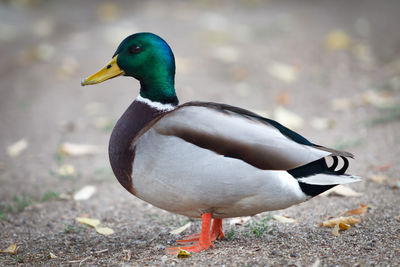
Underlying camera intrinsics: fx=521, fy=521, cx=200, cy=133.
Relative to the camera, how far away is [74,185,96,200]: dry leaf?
12.3 ft

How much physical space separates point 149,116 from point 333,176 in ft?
3.20

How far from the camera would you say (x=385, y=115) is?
16.5 ft

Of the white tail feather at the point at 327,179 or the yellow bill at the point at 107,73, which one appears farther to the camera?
the yellow bill at the point at 107,73

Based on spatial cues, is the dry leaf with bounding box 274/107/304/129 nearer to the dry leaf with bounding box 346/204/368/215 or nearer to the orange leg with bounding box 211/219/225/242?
the dry leaf with bounding box 346/204/368/215

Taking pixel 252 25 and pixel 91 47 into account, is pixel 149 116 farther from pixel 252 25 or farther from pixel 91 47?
pixel 252 25

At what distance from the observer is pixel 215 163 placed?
2404 millimetres

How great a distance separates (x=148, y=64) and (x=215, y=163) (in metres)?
0.69

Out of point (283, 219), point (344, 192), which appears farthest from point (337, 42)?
point (283, 219)

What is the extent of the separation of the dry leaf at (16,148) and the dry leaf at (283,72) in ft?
10.0

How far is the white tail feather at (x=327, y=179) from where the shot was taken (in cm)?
247

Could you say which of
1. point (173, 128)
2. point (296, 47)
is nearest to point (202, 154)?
point (173, 128)

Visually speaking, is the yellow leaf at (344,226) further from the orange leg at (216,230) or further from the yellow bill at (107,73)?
the yellow bill at (107,73)

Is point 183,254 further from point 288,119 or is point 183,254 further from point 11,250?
point 288,119

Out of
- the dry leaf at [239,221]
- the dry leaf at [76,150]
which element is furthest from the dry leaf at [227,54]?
the dry leaf at [239,221]
